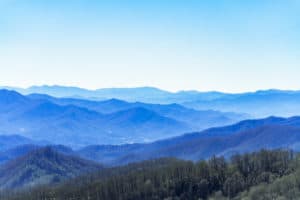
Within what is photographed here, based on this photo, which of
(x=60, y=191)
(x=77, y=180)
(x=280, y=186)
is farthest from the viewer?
(x=77, y=180)

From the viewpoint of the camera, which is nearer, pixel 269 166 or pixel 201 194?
pixel 201 194

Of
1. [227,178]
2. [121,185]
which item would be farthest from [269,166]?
[121,185]

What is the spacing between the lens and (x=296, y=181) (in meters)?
106

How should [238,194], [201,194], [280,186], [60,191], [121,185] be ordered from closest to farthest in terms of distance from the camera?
[280,186]
[238,194]
[201,194]
[121,185]
[60,191]

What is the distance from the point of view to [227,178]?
125812 mm

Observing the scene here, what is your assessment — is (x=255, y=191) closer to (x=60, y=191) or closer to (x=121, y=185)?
(x=121, y=185)

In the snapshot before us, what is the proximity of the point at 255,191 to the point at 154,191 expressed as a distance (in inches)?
1219

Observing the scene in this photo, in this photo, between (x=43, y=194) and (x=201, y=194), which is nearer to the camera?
(x=201, y=194)

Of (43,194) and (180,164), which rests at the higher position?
(180,164)

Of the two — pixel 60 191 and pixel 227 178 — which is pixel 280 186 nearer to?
pixel 227 178

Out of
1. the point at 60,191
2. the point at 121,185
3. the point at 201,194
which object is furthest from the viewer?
the point at 60,191

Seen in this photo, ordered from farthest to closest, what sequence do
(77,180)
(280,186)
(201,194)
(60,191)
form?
1. (77,180)
2. (60,191)
3. (201,194)
4. (280,186)

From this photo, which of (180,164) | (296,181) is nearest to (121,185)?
(180,164)

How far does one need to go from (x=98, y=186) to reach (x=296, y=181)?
6054 cm
